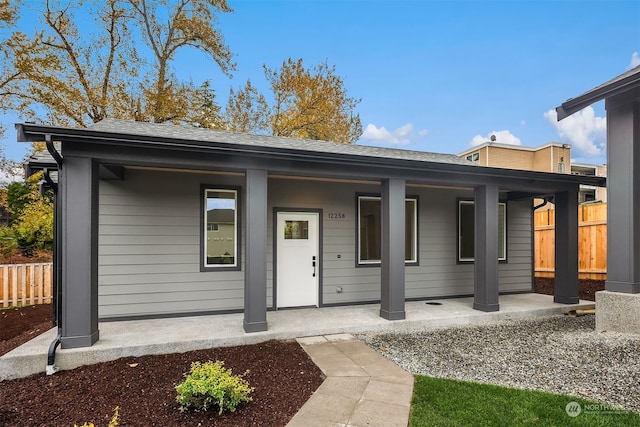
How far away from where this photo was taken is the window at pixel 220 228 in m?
5.80

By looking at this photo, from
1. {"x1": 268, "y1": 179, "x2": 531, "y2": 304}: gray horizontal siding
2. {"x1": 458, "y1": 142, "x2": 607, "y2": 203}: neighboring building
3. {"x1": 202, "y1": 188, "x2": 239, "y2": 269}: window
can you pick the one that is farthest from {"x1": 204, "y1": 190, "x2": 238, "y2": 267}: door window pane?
{"x1": 458, "y1": 142, "x2": 607, "y2": 203}: neighboring building

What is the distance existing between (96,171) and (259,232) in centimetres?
219

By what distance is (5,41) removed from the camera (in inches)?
428

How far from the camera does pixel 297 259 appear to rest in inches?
250

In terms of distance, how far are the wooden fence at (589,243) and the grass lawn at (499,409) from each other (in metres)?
8.43

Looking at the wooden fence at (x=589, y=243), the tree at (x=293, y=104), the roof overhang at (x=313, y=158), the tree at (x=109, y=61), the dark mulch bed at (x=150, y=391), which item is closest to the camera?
the dark mulch bed at (x=150, y=391)

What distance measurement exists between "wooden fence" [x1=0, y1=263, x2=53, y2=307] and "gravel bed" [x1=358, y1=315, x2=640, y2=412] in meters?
7.84

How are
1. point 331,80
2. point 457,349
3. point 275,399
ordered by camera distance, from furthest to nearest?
point 331,80
point 457,349
point 275,399

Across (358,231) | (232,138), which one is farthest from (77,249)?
(358,231)

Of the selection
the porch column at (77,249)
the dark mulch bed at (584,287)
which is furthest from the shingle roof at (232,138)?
the dark mulch bed at (584,287)

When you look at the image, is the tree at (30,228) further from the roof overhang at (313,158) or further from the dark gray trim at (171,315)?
the roof overhang at (313,158)

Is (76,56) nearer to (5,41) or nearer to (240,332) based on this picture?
(5,41)

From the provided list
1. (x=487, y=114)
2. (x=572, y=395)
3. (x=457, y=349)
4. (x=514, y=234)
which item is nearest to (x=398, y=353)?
(x=457, y=349)

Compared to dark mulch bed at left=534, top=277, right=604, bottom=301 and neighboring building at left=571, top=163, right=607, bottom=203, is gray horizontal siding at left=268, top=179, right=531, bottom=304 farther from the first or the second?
neighboring building at left=571, top=163, right=607, bottom=203
